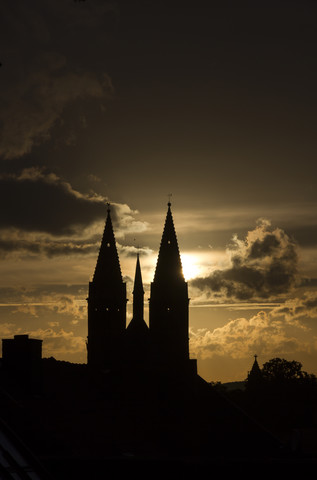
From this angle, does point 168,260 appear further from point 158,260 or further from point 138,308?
point 138,308

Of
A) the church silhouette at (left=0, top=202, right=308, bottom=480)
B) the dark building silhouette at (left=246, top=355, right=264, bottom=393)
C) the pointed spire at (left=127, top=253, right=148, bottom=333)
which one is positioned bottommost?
the dark building silhouette at (left=246, top=355, right=264, bottom=393)

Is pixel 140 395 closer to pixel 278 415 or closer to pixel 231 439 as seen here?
pixel 231 439

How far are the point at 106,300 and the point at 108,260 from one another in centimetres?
423

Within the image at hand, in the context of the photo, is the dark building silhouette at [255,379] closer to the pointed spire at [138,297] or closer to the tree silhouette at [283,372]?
the tree silhouette at [283,372]

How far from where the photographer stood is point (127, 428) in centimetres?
2775

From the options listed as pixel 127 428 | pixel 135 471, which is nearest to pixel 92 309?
pixel 127 428

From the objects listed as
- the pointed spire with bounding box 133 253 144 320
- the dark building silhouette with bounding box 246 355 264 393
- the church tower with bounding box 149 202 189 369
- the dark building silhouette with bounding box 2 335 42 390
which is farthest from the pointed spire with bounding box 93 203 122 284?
the dark building silhouette with bounding box 2 335 42 390

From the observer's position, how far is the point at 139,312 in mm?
80750

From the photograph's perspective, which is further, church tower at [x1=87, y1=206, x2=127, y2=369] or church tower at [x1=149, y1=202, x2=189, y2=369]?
church tower at [x1=87, y1=206, x2=127, y2=369]

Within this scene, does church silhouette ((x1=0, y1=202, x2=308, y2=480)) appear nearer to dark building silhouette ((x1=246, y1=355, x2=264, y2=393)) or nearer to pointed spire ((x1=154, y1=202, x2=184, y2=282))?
pointed spire ((x1=154, y1=202, x2=184, y2=282))

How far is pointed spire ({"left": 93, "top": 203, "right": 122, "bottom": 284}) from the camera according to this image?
263 ft

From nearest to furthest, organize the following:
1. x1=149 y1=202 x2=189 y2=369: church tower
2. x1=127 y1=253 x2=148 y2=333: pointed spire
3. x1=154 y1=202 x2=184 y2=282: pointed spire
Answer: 1. x1=149 y1=202 x2=189 y2=369: church tower
2. x1=154 y1=202 x2=184 y2=282: pointed spire
3. x1=127 y1=253 x2=148 y2=333: pointed spire

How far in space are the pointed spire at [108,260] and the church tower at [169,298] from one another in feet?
14.3

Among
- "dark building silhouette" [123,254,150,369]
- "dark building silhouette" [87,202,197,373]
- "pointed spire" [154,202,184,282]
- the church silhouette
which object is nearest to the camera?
the church silhouette
